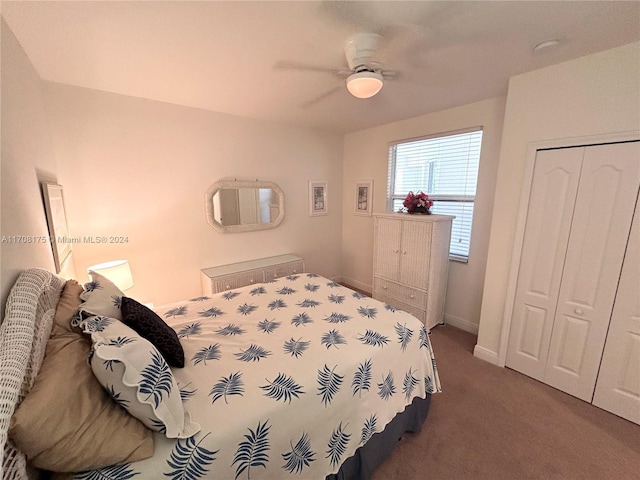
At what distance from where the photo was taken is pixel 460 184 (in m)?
2.94

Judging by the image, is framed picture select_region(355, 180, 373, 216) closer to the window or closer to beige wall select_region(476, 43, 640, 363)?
the window

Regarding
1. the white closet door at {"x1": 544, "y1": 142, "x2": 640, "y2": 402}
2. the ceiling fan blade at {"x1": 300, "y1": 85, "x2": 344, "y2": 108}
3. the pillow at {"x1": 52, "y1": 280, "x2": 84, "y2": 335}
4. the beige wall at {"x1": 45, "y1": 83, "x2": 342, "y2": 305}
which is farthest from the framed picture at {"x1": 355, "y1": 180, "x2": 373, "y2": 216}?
the pillow at {"x1": 52, "y1": 280, "x2": 84, "y2": 335}

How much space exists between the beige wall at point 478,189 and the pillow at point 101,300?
3.15 metres

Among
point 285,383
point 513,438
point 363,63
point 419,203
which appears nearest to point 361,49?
point 363,63

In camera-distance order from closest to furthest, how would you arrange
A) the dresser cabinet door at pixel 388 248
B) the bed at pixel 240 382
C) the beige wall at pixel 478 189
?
the bed at pixel 240 382 → the beige wall at pixel 478 189 → the dresser cabinet door at pixel 388 248

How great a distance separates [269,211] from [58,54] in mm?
2212

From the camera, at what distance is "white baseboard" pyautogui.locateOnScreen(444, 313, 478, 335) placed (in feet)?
9.62

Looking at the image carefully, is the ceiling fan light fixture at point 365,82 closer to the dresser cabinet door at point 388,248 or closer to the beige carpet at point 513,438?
the dresser cabinet door at point 388,248

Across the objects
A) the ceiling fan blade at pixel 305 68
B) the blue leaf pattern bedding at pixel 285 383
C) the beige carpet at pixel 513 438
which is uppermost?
the ceiling fan blade at pixel 305 68

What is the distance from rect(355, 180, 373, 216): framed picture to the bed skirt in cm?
265

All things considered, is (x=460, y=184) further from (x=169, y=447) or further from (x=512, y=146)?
(x=169, y=447)

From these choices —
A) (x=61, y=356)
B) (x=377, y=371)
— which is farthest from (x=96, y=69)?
(x=377, y=371)

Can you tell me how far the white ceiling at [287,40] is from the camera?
1297 millimetres

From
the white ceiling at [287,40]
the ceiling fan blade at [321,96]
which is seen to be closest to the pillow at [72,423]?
the white ceiling at [287,40]
